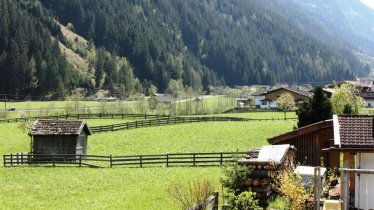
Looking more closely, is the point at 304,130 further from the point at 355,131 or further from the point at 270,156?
the point at 355,131

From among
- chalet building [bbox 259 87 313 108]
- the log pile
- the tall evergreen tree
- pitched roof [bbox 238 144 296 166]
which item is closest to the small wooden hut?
the tall evergreen tree

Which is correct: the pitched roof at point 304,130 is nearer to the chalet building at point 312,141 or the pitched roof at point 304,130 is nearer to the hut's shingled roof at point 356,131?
the chalet building at point 312,141

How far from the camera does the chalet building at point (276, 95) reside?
391ft

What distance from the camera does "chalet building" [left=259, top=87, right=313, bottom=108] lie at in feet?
391

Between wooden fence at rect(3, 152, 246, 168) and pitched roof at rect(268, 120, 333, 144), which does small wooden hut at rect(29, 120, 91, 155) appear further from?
pitched roof at rect(268, 120, 333, 144)

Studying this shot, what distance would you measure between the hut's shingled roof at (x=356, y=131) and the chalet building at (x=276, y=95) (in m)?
98.9

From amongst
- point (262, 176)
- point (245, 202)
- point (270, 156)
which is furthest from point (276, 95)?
point (245, 202)

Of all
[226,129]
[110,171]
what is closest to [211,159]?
[110,171]

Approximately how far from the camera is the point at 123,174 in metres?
37.6

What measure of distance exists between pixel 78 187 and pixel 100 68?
166 metres

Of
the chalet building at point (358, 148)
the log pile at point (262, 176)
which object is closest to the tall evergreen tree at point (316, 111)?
the chalet building at point (358, 148)

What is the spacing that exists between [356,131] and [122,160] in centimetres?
2430

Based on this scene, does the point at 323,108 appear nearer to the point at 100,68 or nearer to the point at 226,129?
the point at 226,129

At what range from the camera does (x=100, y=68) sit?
643 ft
